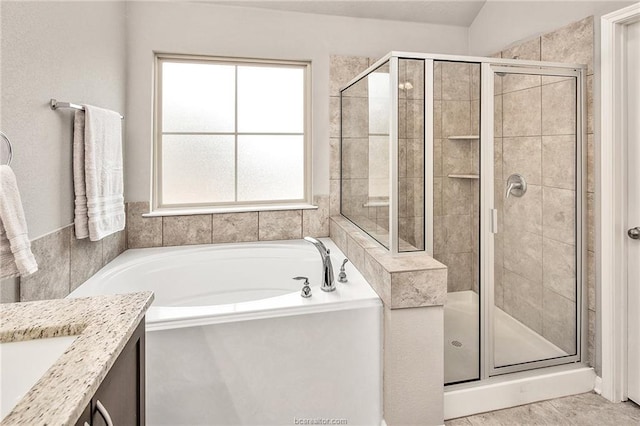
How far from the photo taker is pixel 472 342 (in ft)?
6.00

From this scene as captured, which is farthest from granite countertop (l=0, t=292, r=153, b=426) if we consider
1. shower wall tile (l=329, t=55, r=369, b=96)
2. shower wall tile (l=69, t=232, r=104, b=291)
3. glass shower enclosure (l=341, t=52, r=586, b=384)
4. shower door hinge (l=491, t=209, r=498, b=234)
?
shower wall tile (l=329, t=55, r=369, b=96)

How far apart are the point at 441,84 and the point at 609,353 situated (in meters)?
1.64

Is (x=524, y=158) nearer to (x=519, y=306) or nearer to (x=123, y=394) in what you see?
(x=519, y=306)

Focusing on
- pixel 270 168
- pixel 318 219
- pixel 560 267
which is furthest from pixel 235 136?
pixel 560 267

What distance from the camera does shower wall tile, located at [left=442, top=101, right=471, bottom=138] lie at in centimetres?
175

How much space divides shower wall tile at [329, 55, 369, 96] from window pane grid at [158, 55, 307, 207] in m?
0.23

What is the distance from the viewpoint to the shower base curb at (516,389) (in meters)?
1.75

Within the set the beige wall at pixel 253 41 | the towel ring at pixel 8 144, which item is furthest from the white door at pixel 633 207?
the towel ring at pixel 8 144

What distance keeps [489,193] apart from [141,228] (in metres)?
2.30

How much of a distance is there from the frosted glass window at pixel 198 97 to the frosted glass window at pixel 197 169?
3.8 inches

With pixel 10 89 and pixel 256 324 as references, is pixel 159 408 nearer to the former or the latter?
pixel 256 324

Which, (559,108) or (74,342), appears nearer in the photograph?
(74,342)

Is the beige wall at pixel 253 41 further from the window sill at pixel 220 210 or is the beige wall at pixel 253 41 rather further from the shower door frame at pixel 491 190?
the shower door frame at pixel 491 190

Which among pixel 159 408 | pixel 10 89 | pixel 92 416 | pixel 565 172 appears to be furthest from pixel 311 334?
pixel 565 172
